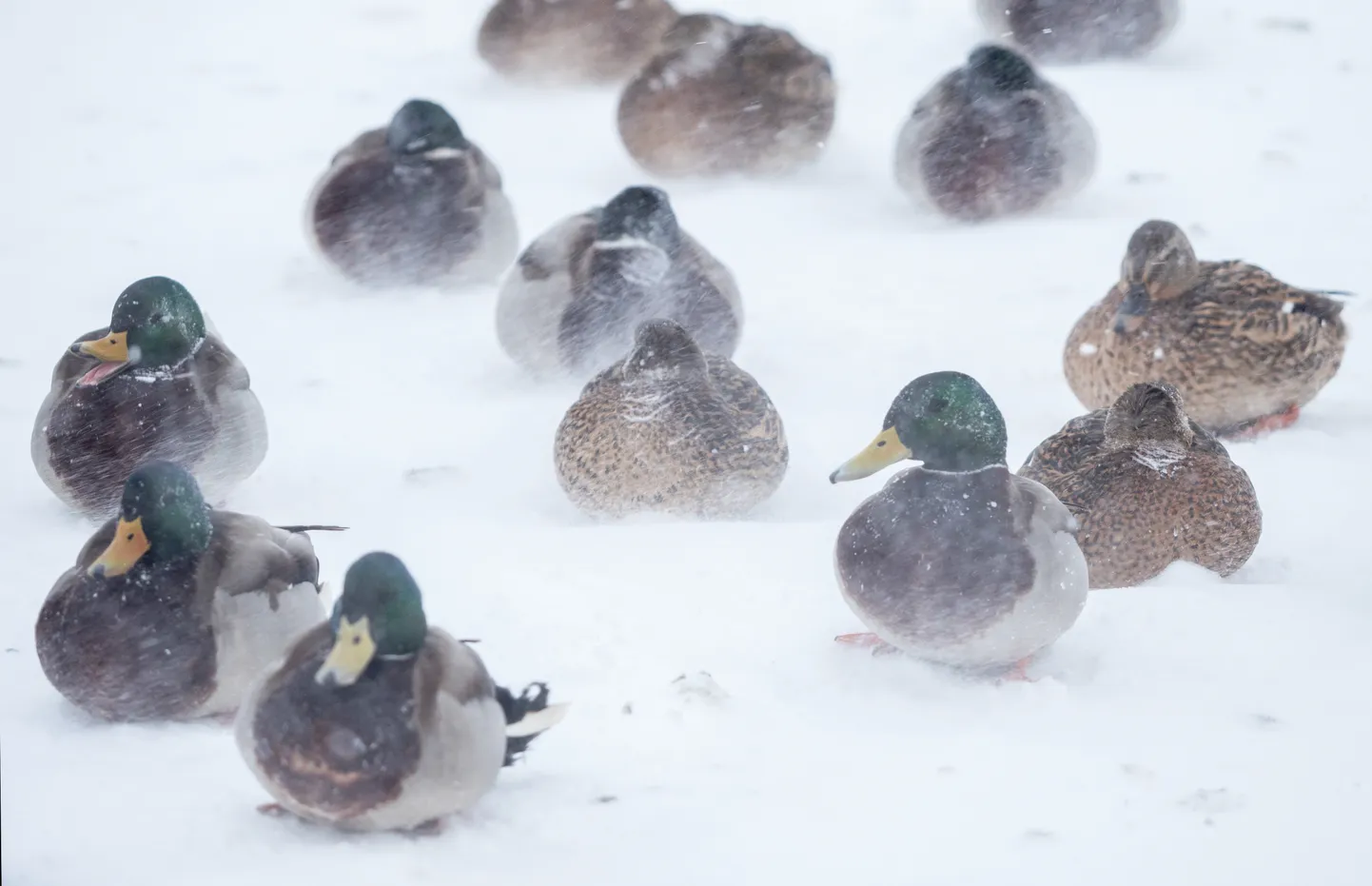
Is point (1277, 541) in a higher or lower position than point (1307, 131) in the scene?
lower

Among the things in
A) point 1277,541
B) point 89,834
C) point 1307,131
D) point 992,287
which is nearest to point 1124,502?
point 1277,541

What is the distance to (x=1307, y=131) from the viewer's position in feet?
26.2

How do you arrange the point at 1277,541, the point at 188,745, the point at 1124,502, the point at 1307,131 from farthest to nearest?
1. the point at 1307,131
2. the point at 1277,541
3. the point at 1124,502
4. the point at 188,745

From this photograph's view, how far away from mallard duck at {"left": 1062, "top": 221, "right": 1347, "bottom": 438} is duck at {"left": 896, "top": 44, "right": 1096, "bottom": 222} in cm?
164

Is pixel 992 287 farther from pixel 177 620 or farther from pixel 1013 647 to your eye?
pixel 177 620

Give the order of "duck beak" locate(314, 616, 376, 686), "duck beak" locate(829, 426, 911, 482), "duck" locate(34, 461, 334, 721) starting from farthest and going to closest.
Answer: "duck beak" locate(829, 426, 911, 482)
"duck" locate(34, 461, 334, 721)
"duck beak" locate(314, 616, 376, 686)

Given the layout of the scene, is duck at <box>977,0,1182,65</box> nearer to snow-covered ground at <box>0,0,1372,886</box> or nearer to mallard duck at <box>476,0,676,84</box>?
snow-covered ground at <box>0,0,1372,886</box>

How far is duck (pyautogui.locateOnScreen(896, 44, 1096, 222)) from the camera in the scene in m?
7.09

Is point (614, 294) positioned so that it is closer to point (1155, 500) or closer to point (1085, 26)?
point (1155, 500)

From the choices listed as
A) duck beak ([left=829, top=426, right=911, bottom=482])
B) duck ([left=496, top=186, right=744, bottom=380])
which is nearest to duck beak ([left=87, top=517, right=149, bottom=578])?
duck beak ([left=829, top=426, right=911, bottom=482])

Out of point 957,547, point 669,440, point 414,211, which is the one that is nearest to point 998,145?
point 414,211

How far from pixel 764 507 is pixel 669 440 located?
1.32 feet

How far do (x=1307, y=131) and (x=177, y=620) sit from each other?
6026mm

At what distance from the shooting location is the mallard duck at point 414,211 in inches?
268
